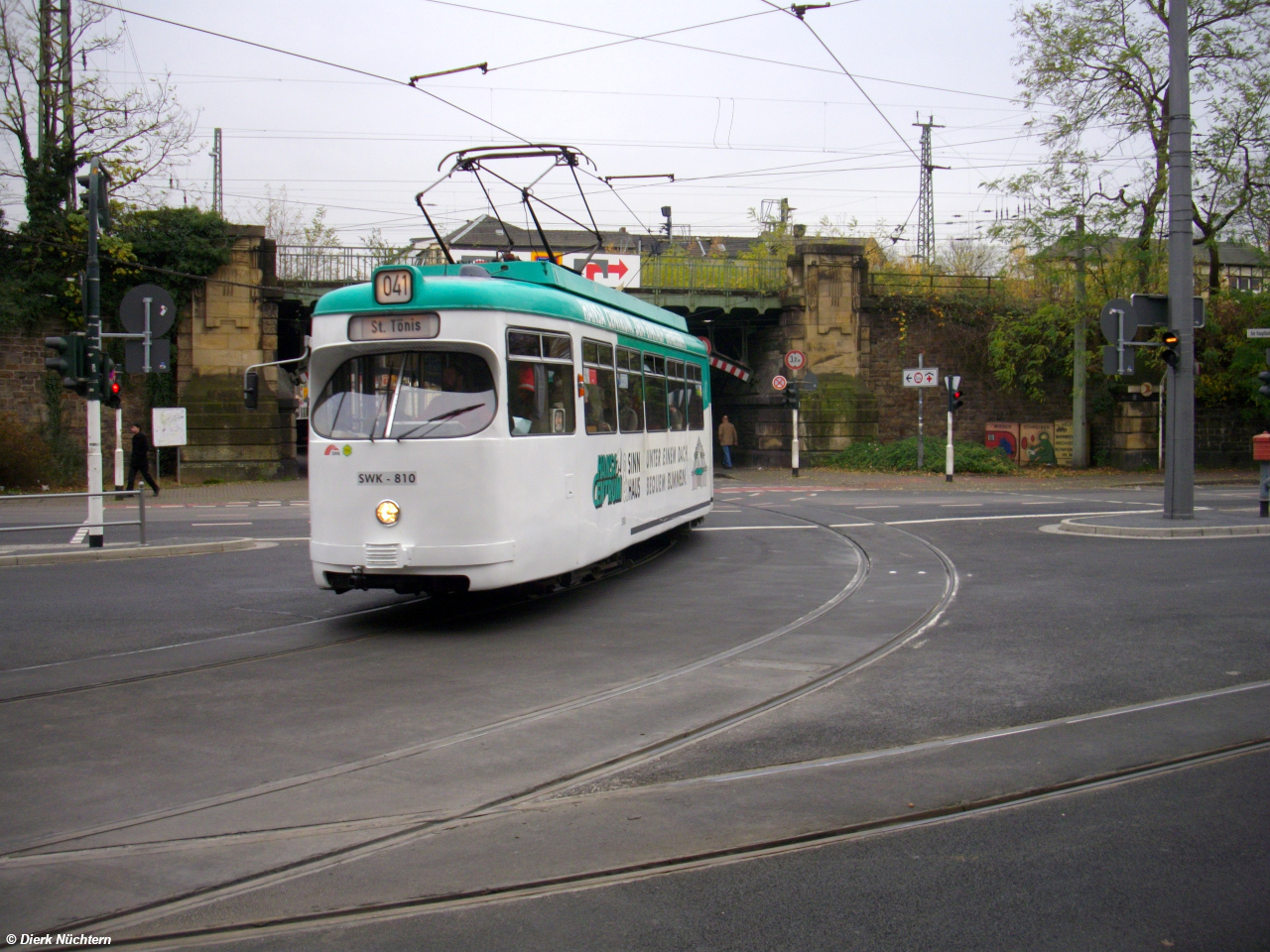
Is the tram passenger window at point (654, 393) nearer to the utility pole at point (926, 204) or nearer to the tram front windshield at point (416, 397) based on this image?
the tram front windshield at point (416, 397)

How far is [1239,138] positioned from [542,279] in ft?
88.7

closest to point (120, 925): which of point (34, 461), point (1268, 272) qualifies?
point (34, 461)

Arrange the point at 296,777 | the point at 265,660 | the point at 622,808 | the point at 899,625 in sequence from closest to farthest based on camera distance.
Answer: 1. the point at 622,808
2. the point at 296,777
3. the point at 265,660
4. the point at 899,625

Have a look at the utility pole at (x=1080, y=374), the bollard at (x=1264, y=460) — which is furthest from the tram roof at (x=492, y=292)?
the utility pole at (x=1080, y=374)

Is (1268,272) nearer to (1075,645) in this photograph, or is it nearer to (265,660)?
(1075,645)

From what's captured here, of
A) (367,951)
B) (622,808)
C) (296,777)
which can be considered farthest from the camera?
(296,777)

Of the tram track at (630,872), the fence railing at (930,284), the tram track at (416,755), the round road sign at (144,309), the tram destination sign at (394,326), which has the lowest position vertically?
the tram track at (630,872)

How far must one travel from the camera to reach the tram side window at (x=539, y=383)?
9023 millimetres

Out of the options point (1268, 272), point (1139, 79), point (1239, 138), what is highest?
point (1139, 79)

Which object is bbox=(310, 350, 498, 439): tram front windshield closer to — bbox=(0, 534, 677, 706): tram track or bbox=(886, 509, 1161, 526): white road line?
bbox=(0, 534, 677, 706): tram track

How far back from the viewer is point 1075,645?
8203mm

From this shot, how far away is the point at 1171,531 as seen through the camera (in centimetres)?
1541

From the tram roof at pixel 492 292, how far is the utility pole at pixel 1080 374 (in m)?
23.2

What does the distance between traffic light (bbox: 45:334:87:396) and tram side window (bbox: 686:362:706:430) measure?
331 inches
